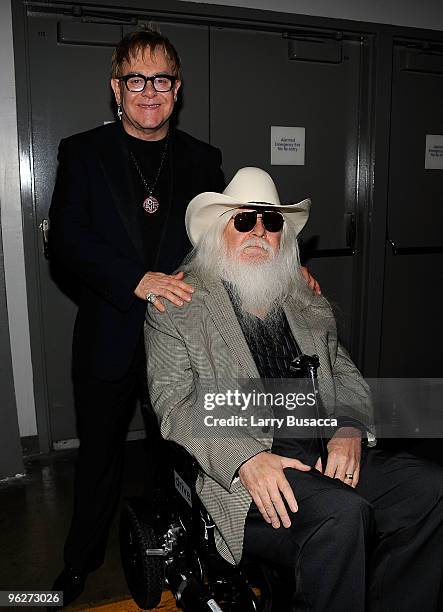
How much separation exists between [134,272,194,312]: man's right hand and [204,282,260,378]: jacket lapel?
0.09 m

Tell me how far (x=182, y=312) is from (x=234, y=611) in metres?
0.87

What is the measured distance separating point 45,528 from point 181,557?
43.3 inches

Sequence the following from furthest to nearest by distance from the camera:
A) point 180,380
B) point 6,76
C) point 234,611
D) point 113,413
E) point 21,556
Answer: point 6,76 < point 21,556 < point 113,413 < point 180,380 < point 234,611

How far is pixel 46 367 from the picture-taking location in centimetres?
354

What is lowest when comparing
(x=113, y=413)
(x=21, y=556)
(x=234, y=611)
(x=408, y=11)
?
(x=21, y=556)

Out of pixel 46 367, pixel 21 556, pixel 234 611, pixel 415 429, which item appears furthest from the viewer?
pixel 415 429

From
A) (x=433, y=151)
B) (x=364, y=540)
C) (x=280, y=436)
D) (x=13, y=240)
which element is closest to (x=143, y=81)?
(x=280, y=436)

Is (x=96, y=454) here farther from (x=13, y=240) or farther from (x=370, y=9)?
(x=370, y=9)

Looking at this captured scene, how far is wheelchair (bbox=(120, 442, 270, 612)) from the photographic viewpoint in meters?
1.70

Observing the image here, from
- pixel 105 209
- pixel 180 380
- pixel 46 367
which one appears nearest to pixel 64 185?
pixel 105 209

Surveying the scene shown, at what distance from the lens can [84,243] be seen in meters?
2.03

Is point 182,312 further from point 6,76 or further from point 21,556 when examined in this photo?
point 6,76

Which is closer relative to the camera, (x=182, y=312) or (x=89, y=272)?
(x=182, y=312)

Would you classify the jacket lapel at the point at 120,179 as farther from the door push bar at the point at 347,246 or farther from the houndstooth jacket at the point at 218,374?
the door push bar at the point at 347,246
